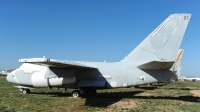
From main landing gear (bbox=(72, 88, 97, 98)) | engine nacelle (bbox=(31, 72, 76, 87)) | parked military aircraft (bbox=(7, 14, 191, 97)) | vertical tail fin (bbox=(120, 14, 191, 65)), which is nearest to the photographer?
vertical tail fin (bbox=(120, 14, 191, 65))

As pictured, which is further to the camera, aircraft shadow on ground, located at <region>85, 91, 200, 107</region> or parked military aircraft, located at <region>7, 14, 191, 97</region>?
parked military aircraft, located at <region>7, 14, 191, 97</region>

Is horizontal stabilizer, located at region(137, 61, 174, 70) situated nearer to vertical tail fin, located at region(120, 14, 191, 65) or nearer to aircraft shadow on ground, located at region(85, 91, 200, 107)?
vertical tail fin, located at region(120, 14, 191, 65)

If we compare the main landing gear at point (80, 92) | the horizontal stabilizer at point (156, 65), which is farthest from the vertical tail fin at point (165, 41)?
the main landing gear at point (80, 92)

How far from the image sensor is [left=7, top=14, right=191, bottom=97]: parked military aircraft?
50.4 feet

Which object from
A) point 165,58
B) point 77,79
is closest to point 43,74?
point 77,79

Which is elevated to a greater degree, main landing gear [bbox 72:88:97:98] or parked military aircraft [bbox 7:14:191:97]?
parked military aircraft [bbox 7:14:191:97]

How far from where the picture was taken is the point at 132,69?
1616 centimetres

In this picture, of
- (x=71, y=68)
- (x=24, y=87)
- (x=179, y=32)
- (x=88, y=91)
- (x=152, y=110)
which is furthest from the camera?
(x=24, y=87)

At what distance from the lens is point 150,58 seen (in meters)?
16.1

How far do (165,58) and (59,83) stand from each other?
324 inches

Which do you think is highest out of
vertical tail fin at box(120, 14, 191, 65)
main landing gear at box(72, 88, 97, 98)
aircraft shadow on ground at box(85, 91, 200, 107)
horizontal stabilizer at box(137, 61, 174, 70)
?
vertical tail fin at box(120, 14, 191, 65)

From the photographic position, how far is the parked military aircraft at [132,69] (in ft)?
50.4

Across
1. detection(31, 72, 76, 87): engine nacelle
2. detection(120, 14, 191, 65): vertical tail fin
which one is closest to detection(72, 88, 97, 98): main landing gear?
detection(31, 72, 76, 87): engine nacelle

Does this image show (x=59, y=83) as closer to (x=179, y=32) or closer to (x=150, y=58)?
(x=150, y=58)
